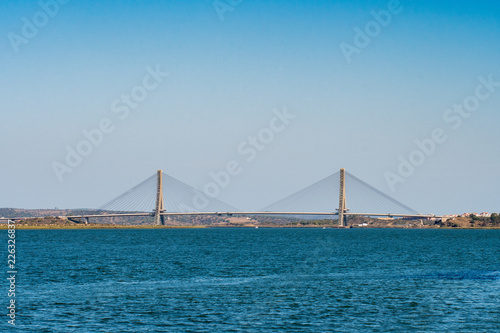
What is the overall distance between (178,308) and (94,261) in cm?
3109

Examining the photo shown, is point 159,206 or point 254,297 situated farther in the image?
point 159,206

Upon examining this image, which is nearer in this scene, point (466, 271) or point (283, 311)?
point (283, 311)

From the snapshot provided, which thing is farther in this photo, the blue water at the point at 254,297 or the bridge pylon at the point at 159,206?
the bridge pylon at the point at 159,206

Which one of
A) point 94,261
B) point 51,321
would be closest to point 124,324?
point 51,321

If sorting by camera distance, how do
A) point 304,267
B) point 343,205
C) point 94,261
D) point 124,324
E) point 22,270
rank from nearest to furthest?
point 124,324
point 22,270
point 304,267
point 94,261
point 343,205

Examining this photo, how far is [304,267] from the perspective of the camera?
5681 cm

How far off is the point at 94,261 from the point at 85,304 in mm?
28853

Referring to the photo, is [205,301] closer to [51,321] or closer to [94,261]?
[51,321]

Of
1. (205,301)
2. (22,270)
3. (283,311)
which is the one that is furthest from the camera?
(22,270)

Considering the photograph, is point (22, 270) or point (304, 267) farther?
point (304, 267)

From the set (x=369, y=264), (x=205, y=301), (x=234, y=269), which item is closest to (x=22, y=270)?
(x=234, y=269)

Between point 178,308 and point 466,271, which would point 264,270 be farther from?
point 178,308

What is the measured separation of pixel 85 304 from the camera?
109 feet

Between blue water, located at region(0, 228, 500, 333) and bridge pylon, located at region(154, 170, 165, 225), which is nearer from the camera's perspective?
blue water, located at region(0, 228, 500, 333)
